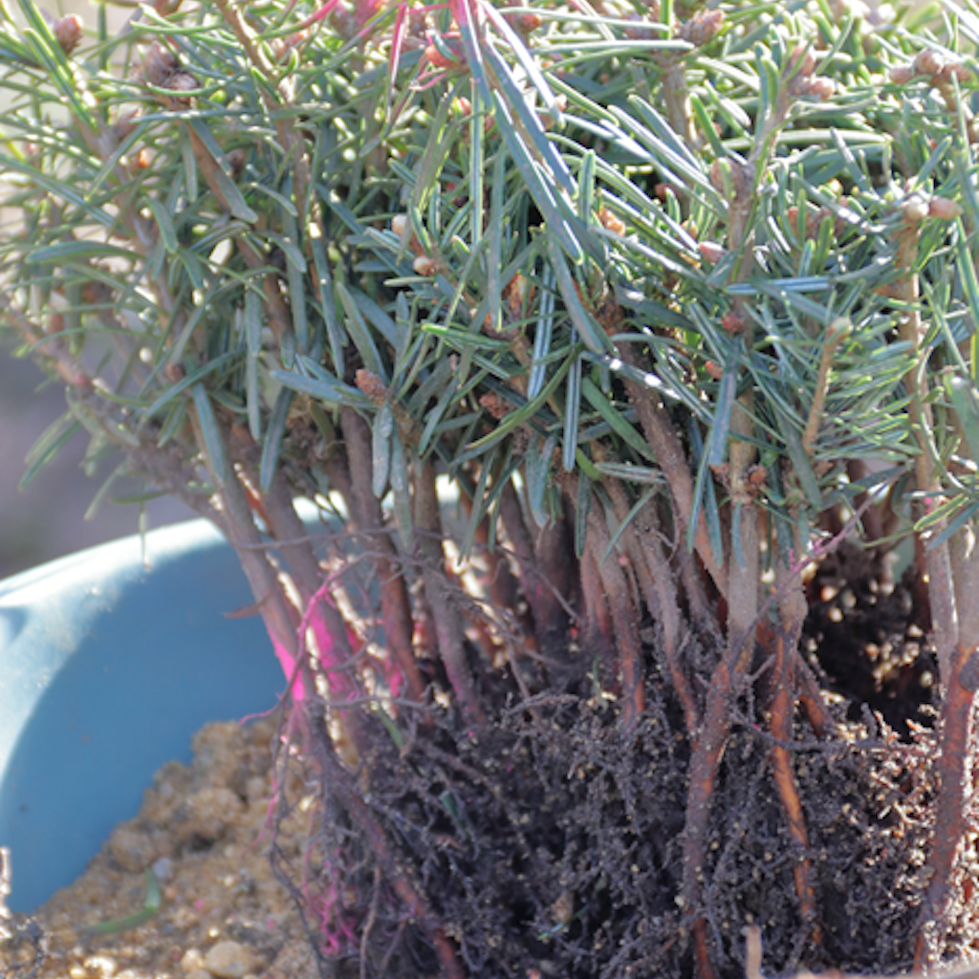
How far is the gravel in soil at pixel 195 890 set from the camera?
59 cm

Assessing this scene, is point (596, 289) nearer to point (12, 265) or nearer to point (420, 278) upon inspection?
point (420, 278)

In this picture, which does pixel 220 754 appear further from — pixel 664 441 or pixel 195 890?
pixel 664 441

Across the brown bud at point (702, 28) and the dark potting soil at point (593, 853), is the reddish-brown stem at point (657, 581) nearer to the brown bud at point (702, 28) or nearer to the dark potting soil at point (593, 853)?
the dark potting soil at point (593, 853)

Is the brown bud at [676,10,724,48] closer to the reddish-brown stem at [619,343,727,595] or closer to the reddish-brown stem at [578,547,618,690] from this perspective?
the reddish-brown stem at [619,343,727,595]

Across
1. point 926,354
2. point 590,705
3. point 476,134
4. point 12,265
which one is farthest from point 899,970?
point 12,265

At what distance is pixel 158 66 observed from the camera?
1.41 ft

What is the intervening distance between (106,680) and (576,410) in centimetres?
54

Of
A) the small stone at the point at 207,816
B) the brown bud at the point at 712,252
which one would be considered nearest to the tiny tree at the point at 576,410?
the brown bud at the point at 712,252

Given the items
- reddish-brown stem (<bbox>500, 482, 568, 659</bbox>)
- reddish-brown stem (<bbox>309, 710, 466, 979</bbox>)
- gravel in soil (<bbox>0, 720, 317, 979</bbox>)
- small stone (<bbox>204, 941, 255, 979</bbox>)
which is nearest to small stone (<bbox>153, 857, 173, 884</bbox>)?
gravel in soil (<bbox>0, 720, 317, 979</bbox>)

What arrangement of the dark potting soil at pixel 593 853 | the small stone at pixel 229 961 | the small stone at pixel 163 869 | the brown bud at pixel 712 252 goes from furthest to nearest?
the small stone at pixel 163 869 → the small stone at pixel 229 961 → the dark potting soil at pixel 593 853 → the brown bud at pixel 712 252

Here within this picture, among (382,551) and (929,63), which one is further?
(382,551)

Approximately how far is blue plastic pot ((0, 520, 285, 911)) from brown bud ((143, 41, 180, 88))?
42cm

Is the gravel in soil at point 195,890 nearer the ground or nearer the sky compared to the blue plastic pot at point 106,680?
nearer the ground

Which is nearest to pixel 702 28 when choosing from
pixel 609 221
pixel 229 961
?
pixel 609 221
